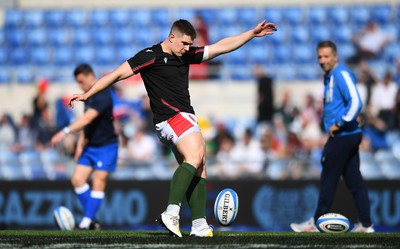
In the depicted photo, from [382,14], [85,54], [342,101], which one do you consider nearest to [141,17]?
[85,54]

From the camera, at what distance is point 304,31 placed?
65.3 feet

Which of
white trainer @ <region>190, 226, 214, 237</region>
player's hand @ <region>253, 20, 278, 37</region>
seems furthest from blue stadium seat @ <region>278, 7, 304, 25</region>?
white trainer @ <region>190, 226, 214, 237</region>

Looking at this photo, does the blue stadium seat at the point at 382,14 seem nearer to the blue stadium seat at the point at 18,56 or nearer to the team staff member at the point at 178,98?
the blue stadium seat at the point at 18,56

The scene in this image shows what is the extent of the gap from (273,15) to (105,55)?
3.98 m

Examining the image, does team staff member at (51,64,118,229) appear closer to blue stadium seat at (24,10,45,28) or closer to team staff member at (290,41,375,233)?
team staff member at (290,41,375,233)

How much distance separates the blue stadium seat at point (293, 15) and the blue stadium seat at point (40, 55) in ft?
18.2

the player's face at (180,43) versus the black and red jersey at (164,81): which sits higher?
the player's face at (180,43)

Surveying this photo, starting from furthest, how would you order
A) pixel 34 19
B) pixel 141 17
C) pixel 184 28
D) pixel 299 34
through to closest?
1. pixel 34 19
2. pixel 141 17
3. pixel 299 34
4. pixel 184 28

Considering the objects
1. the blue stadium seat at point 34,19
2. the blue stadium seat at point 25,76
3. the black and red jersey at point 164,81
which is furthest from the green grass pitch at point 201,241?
the blue stadium seat at point 34,19

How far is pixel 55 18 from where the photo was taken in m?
21.1

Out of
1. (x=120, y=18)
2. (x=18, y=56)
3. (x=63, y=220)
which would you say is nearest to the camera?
(x=63, y=220)

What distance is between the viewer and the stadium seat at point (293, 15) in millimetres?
20109

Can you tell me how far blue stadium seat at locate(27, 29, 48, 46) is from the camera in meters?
20.7

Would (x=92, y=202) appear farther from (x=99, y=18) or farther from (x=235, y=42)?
(x=99, y=18)
